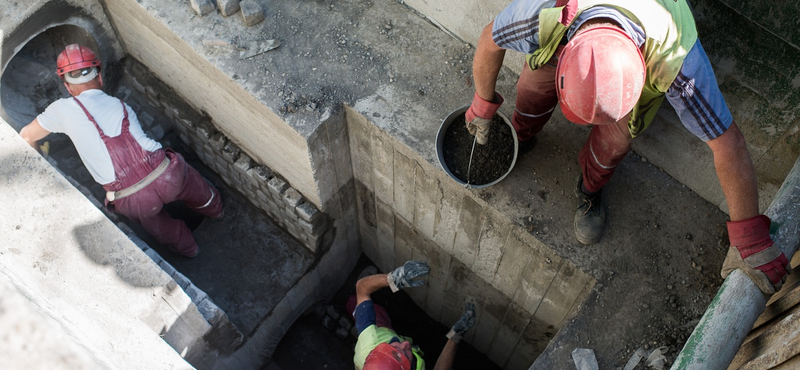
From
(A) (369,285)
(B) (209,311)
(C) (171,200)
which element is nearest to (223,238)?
(C) (171,200)

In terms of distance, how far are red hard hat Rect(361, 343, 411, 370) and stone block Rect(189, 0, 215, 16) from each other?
102 inches

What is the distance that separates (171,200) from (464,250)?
7.62 feet

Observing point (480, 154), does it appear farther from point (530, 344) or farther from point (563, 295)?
point (530, 344)

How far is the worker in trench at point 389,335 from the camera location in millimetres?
3732

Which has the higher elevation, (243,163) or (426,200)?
(426,200)

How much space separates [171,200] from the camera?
4.60 m

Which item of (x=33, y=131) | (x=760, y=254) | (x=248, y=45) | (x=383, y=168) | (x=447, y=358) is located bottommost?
(x=447, y=358)

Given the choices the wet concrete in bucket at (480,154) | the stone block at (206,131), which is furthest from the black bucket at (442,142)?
the stone block at (206,131)

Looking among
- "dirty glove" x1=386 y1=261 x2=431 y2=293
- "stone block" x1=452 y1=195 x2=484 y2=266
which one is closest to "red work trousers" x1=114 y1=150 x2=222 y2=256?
"dirty glove" x1=386 y1=261 x2=431 y2=293

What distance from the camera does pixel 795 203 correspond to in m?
2.80

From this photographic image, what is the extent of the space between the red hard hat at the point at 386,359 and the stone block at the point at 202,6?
8.53 feet

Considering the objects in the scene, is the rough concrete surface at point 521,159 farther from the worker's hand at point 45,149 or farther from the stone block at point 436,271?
the worker's hand at point 45,149

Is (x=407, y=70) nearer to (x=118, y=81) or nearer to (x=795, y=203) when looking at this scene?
(x=795, y=203)

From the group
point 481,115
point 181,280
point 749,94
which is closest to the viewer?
point 749,94
